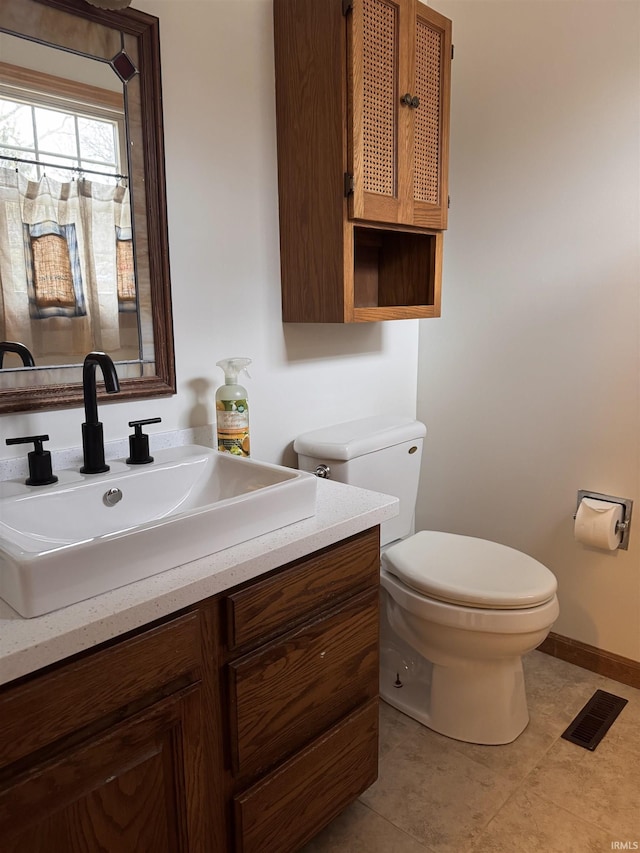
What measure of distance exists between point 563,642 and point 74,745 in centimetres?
172

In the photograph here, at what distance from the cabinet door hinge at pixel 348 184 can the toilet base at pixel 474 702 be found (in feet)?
4.23

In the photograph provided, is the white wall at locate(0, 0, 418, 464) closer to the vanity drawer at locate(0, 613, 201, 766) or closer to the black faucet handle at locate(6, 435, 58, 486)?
the black faucet handle at locate(6, 435, 58, 486)

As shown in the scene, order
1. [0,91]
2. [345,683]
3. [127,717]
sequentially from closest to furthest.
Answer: [127,717] → [0,91] → [345,683]

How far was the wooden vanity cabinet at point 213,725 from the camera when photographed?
0.81 meters

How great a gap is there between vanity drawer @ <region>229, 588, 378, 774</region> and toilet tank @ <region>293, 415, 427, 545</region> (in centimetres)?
48

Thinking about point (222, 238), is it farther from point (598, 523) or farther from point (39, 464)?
point (598, 523)

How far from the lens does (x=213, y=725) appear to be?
1017mm

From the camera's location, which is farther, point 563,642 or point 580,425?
point 563,642

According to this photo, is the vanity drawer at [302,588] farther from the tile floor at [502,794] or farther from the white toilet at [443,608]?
the tile floor at [502,794]

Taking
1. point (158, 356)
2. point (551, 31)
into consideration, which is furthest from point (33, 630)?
point (551, 31)

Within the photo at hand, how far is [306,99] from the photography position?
1570 mm

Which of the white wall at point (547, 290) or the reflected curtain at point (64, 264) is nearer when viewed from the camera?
the reflected curtain at point (64, 264)

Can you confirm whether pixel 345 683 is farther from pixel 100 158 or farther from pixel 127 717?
pixel 100 158

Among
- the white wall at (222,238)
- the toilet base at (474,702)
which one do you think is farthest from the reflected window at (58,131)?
the toilet base at (474,702)
